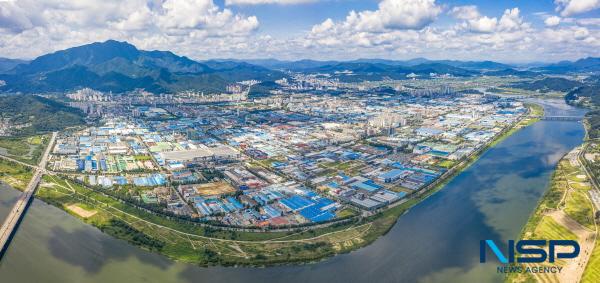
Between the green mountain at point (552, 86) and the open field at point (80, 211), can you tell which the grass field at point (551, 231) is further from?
the green mountain at point (552, 86)

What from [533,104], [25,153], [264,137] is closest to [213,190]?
[264,137]

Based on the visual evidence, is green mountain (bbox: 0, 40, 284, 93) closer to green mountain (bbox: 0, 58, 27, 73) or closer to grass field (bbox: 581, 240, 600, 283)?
green mountain (bbox: 0, 58, 27, 73)

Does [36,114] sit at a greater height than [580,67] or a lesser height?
lesser

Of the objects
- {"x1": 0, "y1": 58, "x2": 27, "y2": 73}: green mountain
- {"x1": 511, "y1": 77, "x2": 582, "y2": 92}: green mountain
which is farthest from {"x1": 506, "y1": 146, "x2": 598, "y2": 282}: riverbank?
{"x1": 0, "y1": 58, "x2": 27, "y2": 73}: green mountain

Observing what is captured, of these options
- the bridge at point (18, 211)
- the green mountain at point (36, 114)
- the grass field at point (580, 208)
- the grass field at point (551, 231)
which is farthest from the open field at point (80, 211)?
the grass field at point (580, 208)

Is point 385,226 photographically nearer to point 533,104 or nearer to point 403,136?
point 403,136

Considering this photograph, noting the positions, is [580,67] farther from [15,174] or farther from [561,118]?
[15,174]

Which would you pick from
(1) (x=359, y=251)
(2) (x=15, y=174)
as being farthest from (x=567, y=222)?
(2) (x=15, y=174)

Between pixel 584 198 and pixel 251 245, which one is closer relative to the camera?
pixel 251 245
